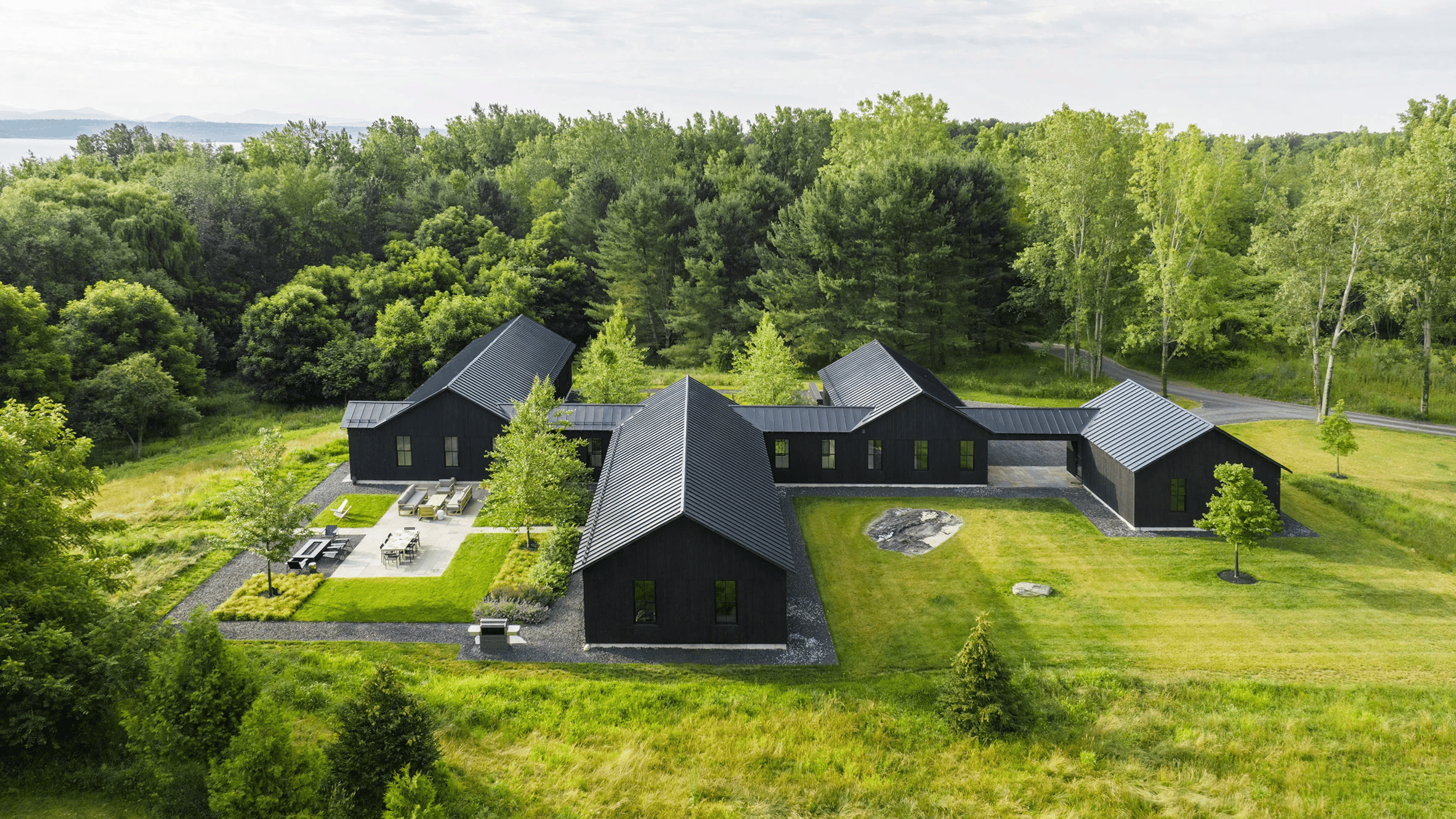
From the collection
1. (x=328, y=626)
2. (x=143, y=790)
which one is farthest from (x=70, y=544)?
(x=143, y=790)

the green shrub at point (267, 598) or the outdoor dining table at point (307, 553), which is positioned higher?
the outdoor dining table at point (307, 553)

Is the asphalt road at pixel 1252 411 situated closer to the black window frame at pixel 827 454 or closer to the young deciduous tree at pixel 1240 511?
the young deciduous tree at pixel 1240 511

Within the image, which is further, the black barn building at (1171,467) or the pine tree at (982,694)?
the black barn building at (1171,467)

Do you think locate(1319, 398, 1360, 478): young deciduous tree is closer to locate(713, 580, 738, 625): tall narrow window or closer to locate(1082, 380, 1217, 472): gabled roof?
locate(1082, 380, 1217, 472): gabled roof

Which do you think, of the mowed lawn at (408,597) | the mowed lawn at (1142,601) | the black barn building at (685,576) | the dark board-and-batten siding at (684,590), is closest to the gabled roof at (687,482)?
the black barn building at (685,576)

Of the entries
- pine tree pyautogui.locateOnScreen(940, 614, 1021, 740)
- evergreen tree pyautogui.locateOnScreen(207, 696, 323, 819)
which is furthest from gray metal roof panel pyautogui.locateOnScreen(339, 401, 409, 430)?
pine tree pyautogui.locateOnScreen(940, 614, 1021, 740)

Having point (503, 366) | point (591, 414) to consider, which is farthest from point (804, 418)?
point (503, 366)
